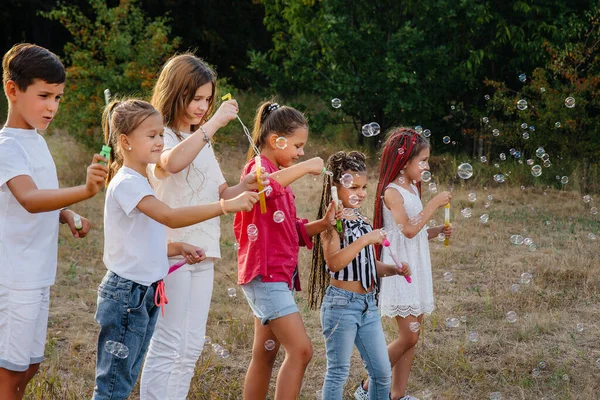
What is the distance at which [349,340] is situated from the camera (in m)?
3.16

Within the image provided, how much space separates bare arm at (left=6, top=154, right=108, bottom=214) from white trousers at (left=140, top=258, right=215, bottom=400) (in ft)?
1.96

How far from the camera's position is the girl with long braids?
3.16 m

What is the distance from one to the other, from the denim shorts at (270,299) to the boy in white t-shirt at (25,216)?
71 cm

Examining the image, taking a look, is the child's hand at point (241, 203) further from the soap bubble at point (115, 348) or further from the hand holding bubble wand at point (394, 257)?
the hand holding bubble wand at point (394, 257)

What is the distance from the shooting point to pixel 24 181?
8.71ft

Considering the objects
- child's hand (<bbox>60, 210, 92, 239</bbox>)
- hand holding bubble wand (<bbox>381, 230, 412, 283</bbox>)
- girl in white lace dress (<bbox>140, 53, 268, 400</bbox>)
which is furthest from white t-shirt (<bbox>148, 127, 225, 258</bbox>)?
hand holding bubble wand (<bbox>381, 230, 412, 283</bbox>)

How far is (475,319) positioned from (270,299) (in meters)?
2.34

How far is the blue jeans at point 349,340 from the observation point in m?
3.16

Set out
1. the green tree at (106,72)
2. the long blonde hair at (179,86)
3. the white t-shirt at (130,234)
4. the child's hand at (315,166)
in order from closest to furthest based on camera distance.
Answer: the white t-shirt at (130,234)
the child's hand at (315,166)
the long blonde hair at (179,86)
the green tree at (106,72)

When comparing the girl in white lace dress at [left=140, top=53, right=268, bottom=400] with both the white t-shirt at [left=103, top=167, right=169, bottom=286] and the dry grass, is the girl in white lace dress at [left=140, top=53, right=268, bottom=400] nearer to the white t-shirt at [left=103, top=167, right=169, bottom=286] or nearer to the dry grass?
the white t-shirt at [left=103, top=167, right=169, bottom=286]

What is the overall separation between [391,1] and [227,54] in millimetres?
8252

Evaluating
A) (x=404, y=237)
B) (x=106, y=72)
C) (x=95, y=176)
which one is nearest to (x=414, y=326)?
(x=404, y=237)

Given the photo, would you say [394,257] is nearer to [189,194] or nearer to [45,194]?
[189,194]

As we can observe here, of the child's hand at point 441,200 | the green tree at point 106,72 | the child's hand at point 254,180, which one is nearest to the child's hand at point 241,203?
the child's hand at point 254,180
